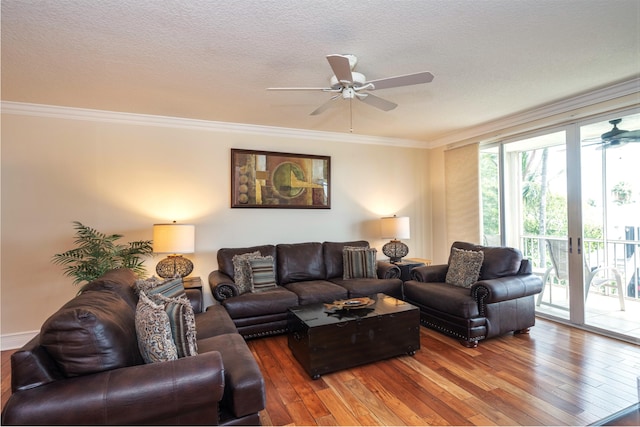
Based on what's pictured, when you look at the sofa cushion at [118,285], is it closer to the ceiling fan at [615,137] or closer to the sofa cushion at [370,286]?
the sofa cushion at [370,286]

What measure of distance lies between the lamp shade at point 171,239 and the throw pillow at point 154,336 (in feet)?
6.15

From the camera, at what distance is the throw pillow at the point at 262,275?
11.8ft

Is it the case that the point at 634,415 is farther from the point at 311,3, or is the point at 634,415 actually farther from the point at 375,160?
the point at 375,160

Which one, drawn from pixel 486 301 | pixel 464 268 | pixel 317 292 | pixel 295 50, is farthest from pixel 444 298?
pixel 295 50

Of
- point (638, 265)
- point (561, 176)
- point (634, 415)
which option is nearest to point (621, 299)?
point (638, 265)

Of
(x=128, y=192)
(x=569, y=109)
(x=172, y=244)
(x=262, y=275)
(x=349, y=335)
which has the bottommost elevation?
(x=349, y=335)

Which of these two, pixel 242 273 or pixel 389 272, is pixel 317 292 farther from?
pixel 389 272

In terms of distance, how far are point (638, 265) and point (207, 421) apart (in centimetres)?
431

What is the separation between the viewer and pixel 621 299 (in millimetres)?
3445

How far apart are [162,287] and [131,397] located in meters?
1.19

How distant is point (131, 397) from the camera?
1339 millimetres

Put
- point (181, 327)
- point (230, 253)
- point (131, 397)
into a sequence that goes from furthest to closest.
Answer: point (230, 253)
point (181, 327)
point (131, 397)

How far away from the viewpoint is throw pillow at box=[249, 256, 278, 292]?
3.60 metres

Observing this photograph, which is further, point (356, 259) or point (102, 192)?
point (356, 259)
